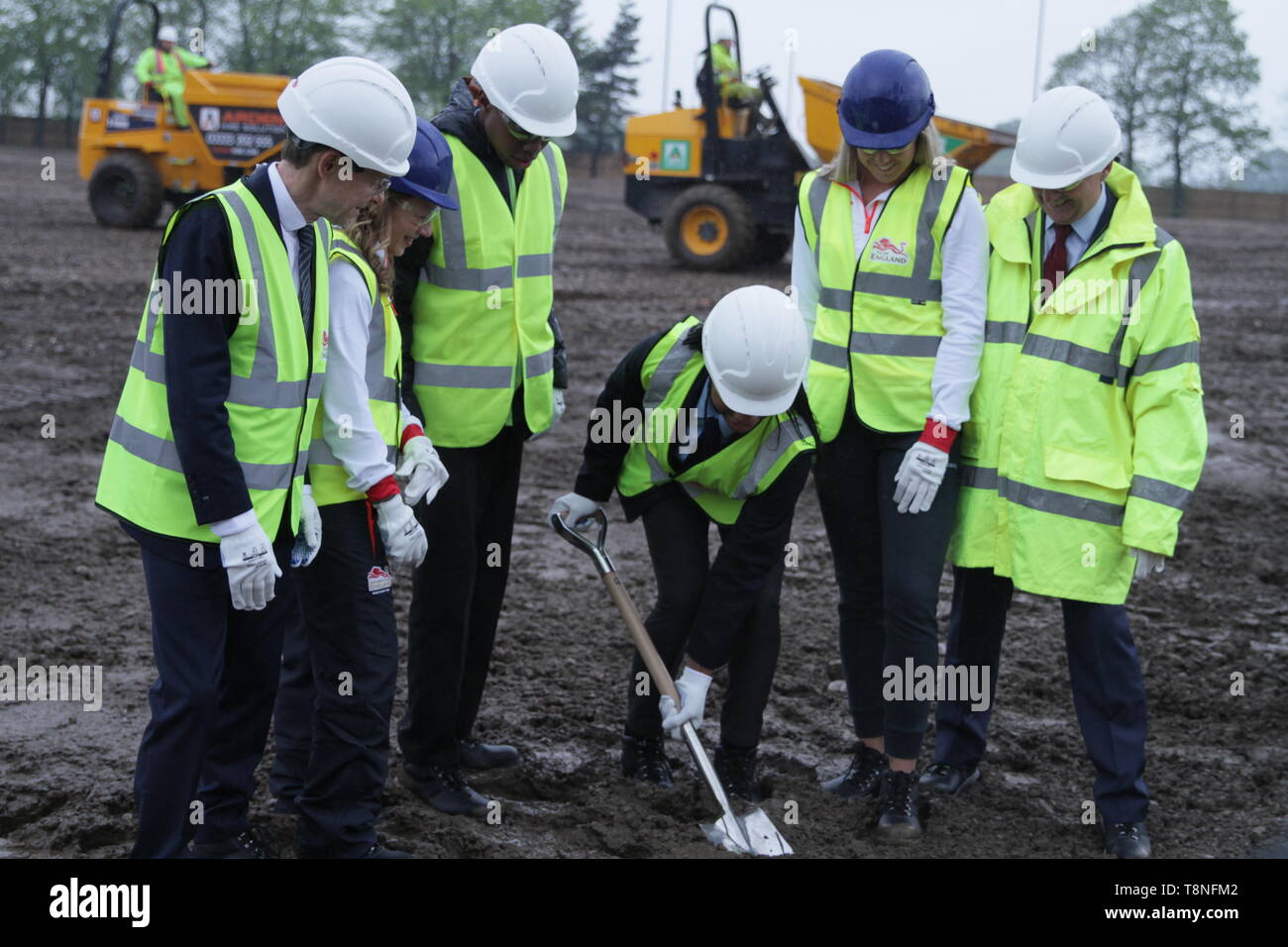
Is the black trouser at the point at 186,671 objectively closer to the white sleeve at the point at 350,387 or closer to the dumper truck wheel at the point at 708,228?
the white sleeve at the point at 350,387

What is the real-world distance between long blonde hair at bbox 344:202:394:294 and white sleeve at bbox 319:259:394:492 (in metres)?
0.09

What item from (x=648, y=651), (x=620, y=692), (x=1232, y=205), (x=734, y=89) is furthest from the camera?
(x=1232, y=205)

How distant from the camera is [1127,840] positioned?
363cm

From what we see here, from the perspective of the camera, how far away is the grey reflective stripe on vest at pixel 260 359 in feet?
9.34

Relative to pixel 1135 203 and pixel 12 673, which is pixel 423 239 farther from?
→ pixel 12 673

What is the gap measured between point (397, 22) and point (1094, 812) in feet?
158

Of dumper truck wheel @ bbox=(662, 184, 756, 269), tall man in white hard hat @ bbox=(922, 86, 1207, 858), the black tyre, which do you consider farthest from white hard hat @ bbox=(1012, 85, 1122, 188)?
the black tyre

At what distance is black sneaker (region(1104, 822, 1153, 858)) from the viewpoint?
3.61 meters

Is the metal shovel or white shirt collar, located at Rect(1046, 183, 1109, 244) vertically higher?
white shirt collar, located at Rect(1046, 183, 1109, 244)

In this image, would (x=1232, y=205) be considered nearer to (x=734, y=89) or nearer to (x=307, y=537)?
(x=734, y=89)

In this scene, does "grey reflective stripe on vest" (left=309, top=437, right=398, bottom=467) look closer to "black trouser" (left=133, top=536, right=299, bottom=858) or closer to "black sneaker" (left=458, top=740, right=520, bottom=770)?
"black trouser" (left=133, top=536, right=299, bottom=858)

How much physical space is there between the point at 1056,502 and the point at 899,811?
0.96 m

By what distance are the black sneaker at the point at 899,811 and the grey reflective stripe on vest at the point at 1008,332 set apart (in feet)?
→ 4.03

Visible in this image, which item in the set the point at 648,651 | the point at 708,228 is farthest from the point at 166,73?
the point at 648,651
